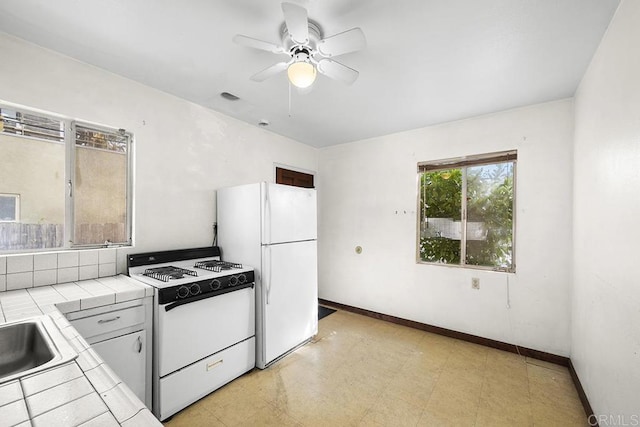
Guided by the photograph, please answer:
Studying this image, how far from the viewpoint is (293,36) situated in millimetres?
1523

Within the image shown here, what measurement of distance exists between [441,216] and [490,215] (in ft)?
1.70

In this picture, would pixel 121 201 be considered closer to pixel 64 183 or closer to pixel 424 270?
pixel 64 183

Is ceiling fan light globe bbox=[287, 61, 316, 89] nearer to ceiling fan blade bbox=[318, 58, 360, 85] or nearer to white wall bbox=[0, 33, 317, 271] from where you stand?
ceiling fan blade bbox=[318, 58, 360, 85]

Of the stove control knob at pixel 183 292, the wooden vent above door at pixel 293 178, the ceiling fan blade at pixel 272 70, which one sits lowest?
the stove control knob at pixel 183 292

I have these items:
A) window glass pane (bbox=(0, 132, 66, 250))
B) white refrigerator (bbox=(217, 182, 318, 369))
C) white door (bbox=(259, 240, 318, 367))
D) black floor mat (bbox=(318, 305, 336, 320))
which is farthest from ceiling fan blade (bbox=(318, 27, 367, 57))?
black floor mat (bbox=(318, 305, 336, 320))

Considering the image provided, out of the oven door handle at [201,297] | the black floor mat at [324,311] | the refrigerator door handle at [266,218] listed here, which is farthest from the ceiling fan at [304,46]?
the black floor mat at [324,311]

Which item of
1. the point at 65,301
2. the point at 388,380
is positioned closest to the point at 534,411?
the point at 388,380

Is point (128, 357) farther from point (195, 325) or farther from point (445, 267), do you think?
point (445, 267)

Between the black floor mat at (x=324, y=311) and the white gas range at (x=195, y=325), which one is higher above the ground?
the white gas range at (x=195, y=325)

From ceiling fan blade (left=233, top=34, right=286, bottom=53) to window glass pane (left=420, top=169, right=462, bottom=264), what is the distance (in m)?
2.49

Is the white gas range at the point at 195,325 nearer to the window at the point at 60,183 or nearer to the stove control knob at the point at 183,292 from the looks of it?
the stove control knob at the point at 183,292

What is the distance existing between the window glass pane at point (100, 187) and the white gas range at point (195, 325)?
1.17ft

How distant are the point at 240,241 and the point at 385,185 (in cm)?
210

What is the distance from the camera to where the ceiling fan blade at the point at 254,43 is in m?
1.51
